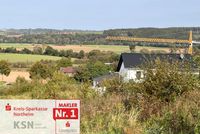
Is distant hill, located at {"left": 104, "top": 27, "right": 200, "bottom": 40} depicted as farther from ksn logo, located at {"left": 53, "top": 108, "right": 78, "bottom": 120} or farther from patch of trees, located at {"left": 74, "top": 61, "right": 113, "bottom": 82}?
ksn logo, located at {"left": 53, "top": 108, "right": 78, "bottom": 120}

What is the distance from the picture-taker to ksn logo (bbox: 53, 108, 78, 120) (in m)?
6.07

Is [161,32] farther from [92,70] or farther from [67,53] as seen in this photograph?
[92,70]

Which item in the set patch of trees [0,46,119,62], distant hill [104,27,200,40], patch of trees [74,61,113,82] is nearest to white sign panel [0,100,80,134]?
patch of trees [74,61,113,82]

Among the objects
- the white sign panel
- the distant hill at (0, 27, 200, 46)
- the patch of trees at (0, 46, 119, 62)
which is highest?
the white sign panel

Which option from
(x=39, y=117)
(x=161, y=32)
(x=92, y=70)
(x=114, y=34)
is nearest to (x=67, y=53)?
(x=92, y=70)

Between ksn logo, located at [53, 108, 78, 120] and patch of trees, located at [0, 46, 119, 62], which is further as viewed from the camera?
patch of trees, located at [0, 46, 119, 62]

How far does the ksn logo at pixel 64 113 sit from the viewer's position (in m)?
6.07

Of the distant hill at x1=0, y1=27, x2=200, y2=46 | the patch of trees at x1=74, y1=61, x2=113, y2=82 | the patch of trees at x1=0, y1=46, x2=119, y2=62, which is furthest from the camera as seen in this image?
the distant hill at x1=0, y1=27, x2=200, y2=46

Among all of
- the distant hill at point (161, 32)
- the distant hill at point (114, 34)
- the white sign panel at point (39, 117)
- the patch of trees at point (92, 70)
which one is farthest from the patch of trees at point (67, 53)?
the white sign panel at point (39, 117)

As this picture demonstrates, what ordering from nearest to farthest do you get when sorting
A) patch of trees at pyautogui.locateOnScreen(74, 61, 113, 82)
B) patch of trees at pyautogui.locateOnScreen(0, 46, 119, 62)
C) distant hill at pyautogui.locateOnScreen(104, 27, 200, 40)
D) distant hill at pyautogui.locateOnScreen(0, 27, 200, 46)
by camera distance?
1. patch of trees at pyautogui.locateOnScreen(74, 61, 113, 82)
2. patch of trees at pyautogui.locateOnScreen(0, 46, 119, 62)
3. distant hill at pyautogui.locateOnScreen(104, 27, 200, 40)
4. distant hill at pyautogui.locateOnScreen(0, 27, 200, 46)

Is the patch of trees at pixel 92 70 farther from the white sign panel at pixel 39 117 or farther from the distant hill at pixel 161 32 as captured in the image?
the white sign panel at pixel 39 117

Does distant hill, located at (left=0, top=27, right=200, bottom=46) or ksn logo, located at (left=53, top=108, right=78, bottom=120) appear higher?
ksn logo, located at (left=53, top=108, right=78, bottom=120)

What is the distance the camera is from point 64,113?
20.0ft

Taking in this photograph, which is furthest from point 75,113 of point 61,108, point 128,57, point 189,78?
point 128,57
